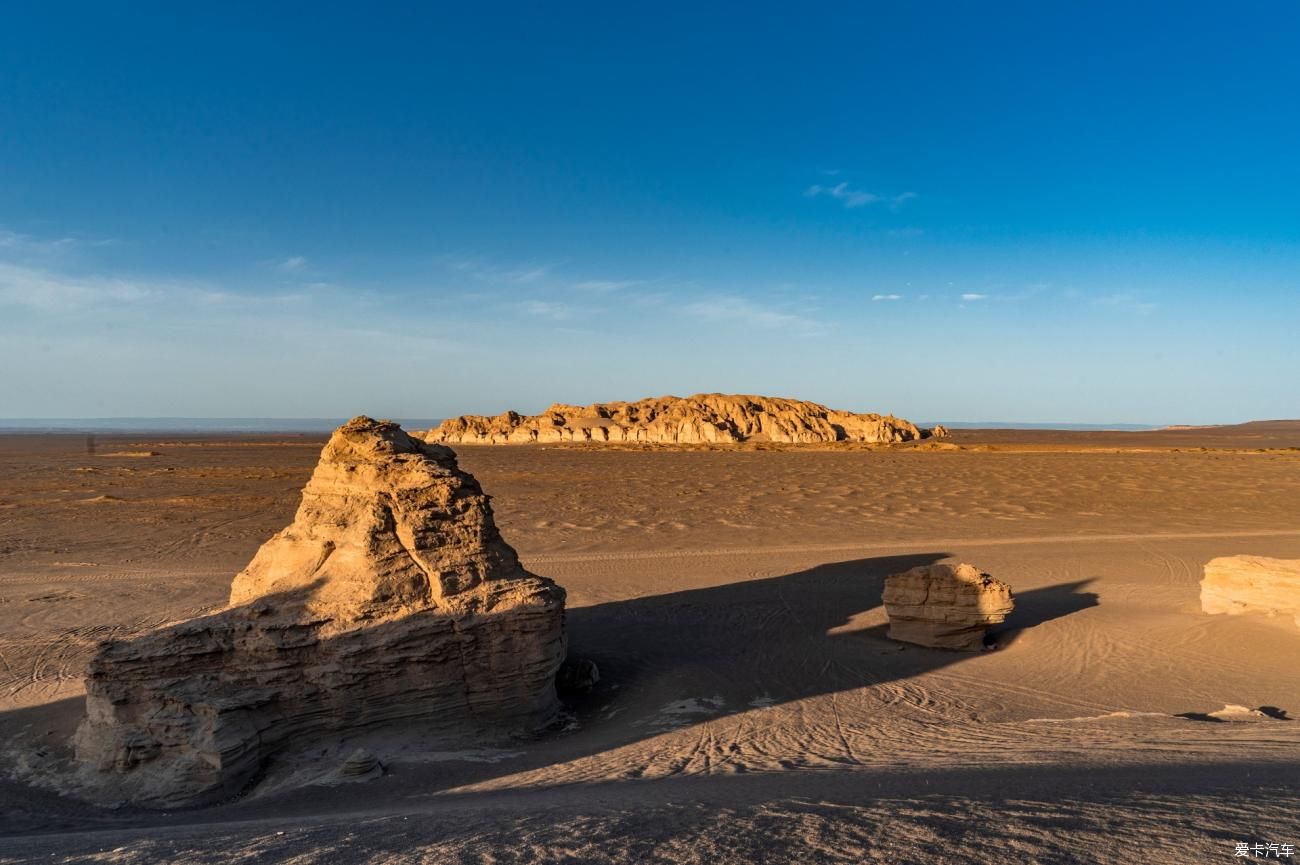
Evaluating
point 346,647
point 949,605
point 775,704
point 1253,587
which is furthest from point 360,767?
point 1253,587

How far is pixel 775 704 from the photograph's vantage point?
319 inches

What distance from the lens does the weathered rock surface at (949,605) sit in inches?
382

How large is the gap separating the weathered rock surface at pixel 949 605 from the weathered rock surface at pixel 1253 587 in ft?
11.3

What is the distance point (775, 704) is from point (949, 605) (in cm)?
328

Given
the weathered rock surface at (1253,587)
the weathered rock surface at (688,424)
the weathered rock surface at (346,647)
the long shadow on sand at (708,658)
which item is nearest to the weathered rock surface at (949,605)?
the long shadow on sand at (708,658)

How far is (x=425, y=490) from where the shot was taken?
817 cm

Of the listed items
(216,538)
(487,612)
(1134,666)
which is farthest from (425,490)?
(216,538)

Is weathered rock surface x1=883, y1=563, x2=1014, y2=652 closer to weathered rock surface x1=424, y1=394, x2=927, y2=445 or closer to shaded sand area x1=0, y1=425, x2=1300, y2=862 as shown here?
shaded sand area x1=0, y1=425, x2=1300, y2=862

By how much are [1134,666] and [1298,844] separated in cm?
643

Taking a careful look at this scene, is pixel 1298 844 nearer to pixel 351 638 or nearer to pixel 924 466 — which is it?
pixel 351 638

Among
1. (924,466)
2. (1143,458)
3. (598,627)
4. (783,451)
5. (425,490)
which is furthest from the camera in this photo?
(783,451)

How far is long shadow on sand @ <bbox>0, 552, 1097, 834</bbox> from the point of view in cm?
647

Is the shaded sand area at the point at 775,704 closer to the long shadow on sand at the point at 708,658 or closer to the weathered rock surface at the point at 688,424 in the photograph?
the long shadow on sand at the point at 708,658

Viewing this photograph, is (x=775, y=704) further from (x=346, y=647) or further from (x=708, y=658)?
(x=346, y=647)
